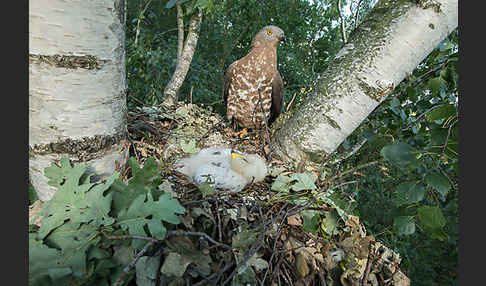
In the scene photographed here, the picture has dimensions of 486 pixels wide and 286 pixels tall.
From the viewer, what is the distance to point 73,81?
59cm

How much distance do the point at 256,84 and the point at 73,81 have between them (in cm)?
129

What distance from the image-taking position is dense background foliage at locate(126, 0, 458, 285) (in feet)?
1.96

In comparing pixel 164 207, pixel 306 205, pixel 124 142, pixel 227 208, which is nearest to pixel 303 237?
pixel 306 205

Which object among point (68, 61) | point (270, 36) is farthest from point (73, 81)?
point (270, 36)

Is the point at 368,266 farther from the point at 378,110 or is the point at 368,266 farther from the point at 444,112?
the point at 378,110

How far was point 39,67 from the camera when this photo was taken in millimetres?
567

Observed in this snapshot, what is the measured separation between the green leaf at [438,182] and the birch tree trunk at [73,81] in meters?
0.69

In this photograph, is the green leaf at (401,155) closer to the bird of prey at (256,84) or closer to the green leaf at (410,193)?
the green leaf at (410,193)

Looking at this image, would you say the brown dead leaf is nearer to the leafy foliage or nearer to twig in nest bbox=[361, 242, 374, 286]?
twig in nest bbox=[361, 242, 374, 286]

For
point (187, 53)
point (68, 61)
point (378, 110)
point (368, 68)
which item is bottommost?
point (187, 53)

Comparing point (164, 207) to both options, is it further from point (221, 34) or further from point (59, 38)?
point (221, 34)

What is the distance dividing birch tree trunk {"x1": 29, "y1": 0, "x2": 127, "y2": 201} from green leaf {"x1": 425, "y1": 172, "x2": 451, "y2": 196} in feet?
2.27

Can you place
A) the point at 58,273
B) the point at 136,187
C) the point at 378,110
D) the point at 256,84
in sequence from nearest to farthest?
the point at 58,273 < the point at 136,187 < the point at 378,110 < the point at 256,84

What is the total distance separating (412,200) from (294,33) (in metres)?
5.49
